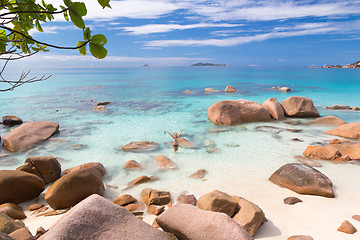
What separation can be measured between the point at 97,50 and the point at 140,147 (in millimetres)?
7404

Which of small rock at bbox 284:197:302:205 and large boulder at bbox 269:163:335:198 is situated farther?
large boulder at bbox 269:163:335:198

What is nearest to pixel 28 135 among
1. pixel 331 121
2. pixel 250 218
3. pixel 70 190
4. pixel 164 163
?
pixel 70 190

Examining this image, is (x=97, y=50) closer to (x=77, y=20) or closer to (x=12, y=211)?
(x=77, y=20)

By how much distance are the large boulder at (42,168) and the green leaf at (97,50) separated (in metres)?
5.86

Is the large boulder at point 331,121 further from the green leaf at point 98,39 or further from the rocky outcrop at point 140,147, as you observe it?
the green leaf at point 98,39

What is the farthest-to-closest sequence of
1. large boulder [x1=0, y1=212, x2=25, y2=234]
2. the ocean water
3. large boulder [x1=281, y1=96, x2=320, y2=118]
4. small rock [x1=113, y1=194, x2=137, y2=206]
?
1. large boulder [x1=281, y1=96, x2=320, y2=118]
2. small rock [x1=113, y1=194, x2=137, y2=206]
3. the ocean water
4. large boulder [x1=0, y1=212, x2=25, y2=234]

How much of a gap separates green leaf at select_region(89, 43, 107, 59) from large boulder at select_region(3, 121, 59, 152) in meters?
9.02

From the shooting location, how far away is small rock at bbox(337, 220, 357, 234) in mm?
3920

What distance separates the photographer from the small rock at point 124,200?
4.91 metres

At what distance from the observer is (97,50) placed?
1275 mm

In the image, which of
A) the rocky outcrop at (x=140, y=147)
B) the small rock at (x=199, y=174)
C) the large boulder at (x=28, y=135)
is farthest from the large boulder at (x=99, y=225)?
the large boulder at (x=28, y=135)

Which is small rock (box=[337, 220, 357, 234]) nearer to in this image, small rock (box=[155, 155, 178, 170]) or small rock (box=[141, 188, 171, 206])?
small rock (box=[141, 188, 171, 206])

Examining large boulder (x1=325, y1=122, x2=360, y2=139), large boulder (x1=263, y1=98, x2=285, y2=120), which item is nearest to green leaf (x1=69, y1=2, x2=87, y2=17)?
large boulder (x1=325, y1=122, x2=360, y2=139)

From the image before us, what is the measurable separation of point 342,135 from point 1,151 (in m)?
13.4
